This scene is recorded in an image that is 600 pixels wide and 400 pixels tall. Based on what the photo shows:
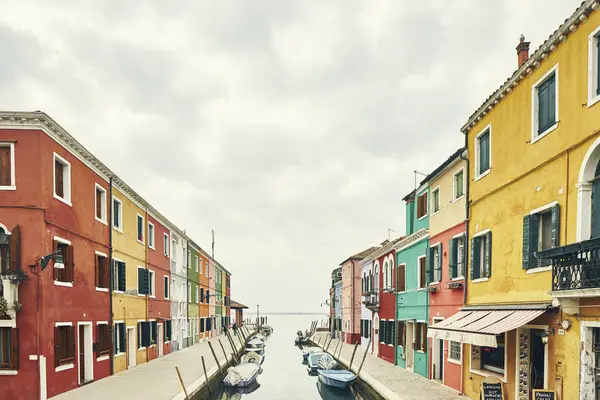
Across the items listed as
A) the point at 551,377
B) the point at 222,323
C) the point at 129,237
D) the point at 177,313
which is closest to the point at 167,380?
the point at 129,237

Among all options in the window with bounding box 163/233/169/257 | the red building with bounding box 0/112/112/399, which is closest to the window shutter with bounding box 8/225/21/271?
the red building with bounding box 0/112/112/399

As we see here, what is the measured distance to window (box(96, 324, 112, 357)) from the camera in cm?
2025

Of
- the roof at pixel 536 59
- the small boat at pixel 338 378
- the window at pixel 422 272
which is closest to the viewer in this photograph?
the roof at pixel 536 59

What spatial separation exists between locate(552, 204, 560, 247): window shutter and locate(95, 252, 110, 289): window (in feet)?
57.2

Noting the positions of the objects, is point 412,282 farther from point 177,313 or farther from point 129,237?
point 177,313

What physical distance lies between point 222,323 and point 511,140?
56121 millimetres

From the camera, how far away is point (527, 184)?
1234cm

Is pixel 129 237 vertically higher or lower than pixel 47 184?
lower

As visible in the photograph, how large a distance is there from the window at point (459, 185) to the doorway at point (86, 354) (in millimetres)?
15209

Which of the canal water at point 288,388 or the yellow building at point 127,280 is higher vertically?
the yellow building at point 127,280

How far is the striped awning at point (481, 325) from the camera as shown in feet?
37.1

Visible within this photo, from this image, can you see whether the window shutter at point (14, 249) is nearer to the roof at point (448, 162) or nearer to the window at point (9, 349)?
the window at point (9, 349)

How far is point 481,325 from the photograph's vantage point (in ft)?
Result: 42.1

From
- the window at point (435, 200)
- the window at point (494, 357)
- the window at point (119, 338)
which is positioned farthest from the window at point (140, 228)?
the window at point (494, 357)
